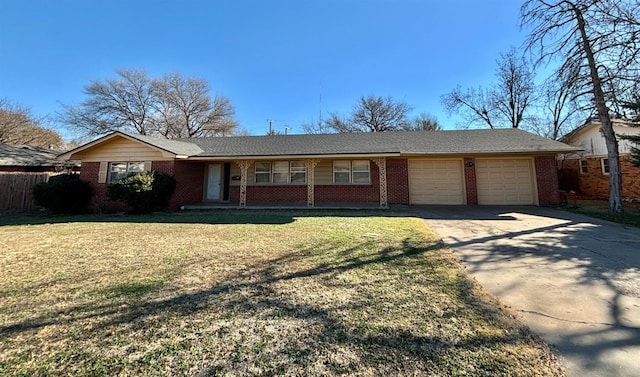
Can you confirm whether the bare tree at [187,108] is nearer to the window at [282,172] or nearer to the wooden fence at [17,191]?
the wooden fence at [17,191]

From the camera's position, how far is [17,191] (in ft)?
41.1

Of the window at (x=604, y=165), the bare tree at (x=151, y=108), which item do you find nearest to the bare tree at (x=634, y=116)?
the window at (x=604, y=165)

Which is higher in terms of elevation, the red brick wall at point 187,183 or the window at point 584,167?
the window at point 584,167

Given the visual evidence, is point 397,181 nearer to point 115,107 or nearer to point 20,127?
point 115,107

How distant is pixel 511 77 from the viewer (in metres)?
24.5

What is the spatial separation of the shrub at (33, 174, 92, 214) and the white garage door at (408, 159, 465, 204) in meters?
14.9

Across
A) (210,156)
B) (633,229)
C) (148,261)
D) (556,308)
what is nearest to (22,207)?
(210,156)

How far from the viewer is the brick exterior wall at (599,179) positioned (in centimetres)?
1305

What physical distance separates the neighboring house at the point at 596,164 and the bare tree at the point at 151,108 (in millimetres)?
30285

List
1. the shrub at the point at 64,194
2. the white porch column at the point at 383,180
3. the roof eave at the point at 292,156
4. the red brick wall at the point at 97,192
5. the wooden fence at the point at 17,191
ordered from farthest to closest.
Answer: the wooden fence at the point at 17,191 < the red brick wall at the point at 97,192 < the white porch column at the point at 383,180 < the roof eave at the point at 292,156 < the shrub at the point at 64,194

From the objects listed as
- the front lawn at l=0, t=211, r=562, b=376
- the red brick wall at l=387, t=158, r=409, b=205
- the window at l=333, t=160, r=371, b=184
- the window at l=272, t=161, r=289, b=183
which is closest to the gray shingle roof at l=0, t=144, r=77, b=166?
the window at l=272, t=161, r=289, b=183

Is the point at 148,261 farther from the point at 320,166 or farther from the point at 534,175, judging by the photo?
A: the point at 534,175

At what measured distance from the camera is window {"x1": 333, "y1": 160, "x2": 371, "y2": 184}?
42.6 ft

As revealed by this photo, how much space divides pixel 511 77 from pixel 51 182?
33.1 meters
